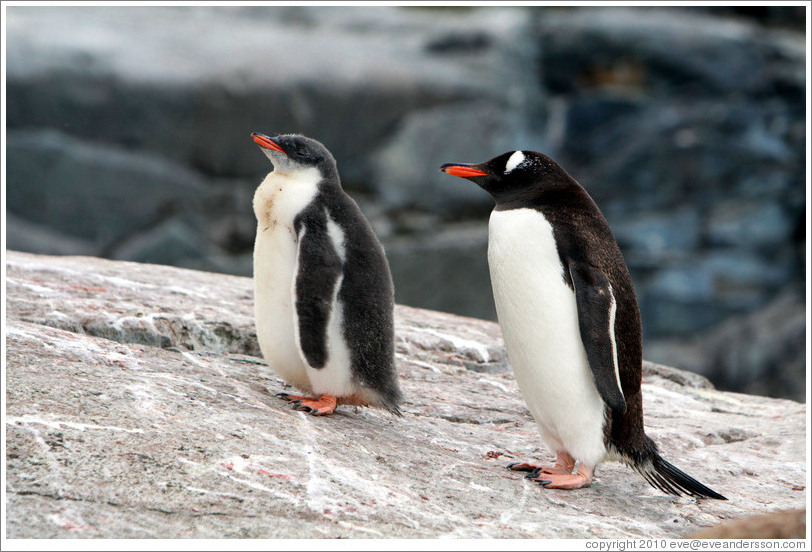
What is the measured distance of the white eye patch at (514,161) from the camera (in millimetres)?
3074

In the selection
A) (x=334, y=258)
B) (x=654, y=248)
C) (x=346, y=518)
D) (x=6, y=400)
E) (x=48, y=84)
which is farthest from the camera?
(x=654, y=248)

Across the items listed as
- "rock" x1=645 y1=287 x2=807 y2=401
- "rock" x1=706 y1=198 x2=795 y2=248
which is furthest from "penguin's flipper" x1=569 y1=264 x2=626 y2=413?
"rock" x1=706 y1=198 x2=795 y2=248

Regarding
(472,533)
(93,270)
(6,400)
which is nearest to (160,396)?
(6,400)

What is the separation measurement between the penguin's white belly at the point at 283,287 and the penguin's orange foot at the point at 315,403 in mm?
31

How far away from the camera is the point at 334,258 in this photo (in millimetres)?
3193

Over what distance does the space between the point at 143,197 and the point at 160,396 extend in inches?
254

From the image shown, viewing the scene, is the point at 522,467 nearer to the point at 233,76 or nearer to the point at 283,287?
the point at 283,287

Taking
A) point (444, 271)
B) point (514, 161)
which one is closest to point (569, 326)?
point (514, 161)

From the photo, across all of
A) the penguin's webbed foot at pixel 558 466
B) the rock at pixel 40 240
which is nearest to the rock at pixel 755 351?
the rock at pixel 40 240

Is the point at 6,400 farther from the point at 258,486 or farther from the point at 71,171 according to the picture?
the point at 71,171

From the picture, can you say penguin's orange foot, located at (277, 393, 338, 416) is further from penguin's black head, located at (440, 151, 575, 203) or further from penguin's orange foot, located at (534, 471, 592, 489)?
penguin's black head, located at (440, 151, 575, 203)

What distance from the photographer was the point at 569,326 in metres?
2.88

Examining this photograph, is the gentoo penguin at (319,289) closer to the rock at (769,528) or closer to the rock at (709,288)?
the rock at (769,528)

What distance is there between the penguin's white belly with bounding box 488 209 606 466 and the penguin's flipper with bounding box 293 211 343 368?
1.95ft
